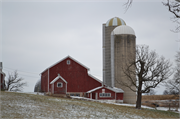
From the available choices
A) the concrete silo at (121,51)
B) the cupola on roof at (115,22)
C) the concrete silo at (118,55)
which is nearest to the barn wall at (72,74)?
the concrete silo at (118,55)

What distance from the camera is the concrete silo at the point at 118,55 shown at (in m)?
48.1

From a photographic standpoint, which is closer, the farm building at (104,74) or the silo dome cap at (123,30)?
the farm building at (104,74)

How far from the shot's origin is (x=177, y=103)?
164 ft

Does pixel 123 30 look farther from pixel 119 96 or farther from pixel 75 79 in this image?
pixel 75 79

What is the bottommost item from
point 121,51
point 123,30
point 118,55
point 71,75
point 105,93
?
point 105,93

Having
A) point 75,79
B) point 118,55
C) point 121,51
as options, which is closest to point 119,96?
point 118,55

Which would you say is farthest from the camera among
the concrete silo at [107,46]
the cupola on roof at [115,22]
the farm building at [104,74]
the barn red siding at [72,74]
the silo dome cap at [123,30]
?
the cupola on roof at [115,22]

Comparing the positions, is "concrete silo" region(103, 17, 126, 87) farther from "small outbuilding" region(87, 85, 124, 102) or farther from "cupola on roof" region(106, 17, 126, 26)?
"small outbuilding" region(87, 85, 124, 102)

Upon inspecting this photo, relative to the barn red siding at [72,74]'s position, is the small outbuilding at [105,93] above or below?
below

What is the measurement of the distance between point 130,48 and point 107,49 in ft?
16.3

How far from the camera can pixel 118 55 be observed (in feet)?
159

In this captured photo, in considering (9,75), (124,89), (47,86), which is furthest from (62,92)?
(9,75)

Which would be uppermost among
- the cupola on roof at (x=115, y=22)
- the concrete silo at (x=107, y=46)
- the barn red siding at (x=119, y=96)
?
the cupola on roof at (x=115, y=22)

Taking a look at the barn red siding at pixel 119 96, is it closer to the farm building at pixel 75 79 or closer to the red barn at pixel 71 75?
the farm building at pixel 75 79
